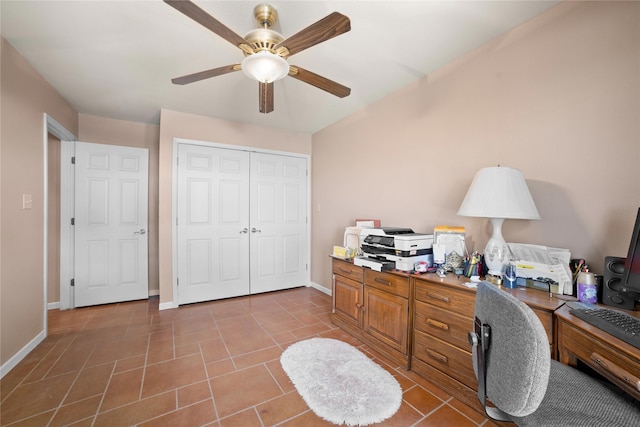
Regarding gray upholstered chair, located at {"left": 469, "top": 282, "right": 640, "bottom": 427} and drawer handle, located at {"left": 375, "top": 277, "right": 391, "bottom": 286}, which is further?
drawer handle, located at {"left": 375, "top": 277, "right": 391, "bottom": 286}

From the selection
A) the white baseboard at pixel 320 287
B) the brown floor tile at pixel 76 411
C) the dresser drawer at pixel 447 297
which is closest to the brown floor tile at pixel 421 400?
the dresser drawer at pixel 447 297

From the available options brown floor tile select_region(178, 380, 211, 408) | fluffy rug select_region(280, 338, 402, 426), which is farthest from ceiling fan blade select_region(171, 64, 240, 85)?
fluffy rug select_region(280, 338, 402, 426)

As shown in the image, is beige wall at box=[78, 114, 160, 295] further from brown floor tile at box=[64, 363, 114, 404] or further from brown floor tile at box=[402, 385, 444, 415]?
brown floor tile at box=[402, 385, 444, 415]

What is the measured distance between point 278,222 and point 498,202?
301 cm

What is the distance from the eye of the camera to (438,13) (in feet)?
5.55

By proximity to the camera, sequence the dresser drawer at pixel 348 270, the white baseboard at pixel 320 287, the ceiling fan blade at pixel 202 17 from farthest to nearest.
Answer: the white baseboard at pixel 320 287, the dresser drawer at pixel 348 270, the ceiling fan blade at pixel 202 17

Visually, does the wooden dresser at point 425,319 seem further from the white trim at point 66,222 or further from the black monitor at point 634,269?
the white trim at point 66,222

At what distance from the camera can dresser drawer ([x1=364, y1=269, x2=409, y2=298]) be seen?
2.03 m

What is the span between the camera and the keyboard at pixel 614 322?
0.93 m

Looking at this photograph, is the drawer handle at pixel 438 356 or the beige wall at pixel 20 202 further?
the beige wall at pixel 20 202

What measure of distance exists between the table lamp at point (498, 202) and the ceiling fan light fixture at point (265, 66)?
1.43 metres

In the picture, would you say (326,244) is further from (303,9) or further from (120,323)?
(303,9)

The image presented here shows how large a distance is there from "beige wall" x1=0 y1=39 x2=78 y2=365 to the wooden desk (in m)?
3.49

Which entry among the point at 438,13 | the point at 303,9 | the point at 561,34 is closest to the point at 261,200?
the point at 303,9
